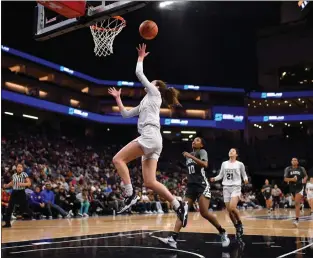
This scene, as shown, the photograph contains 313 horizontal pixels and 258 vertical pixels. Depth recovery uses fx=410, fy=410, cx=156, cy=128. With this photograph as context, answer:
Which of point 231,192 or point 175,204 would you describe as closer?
point 175,204

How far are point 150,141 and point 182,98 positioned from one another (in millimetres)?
38292

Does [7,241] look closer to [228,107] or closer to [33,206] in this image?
[33,206]

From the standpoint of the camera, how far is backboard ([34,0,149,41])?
6.15 metres

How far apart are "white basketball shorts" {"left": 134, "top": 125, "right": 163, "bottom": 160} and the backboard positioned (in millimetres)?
2028

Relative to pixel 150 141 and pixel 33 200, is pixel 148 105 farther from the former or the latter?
pixel 33 200

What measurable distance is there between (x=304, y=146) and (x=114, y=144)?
17419 mm

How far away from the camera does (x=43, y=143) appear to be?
2786cm

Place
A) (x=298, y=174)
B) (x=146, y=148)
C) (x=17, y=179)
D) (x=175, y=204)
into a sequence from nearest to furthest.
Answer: (x=146, y=148), (x=175, y=204), (x=17, y=179), (x=298, y=174)

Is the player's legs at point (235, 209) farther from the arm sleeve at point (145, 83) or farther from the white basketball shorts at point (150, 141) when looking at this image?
the arm sleeve at point (145, 83)

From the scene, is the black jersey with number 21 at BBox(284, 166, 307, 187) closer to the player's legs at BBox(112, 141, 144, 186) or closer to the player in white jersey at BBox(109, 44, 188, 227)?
the player in white jersey at BBox(109, 44, 188, 227)

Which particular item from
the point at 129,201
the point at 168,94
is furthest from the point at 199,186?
the point at 129,201

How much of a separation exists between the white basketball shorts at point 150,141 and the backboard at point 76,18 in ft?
6.65

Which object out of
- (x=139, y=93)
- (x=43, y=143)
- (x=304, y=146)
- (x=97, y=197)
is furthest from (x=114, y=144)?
(x=97, y=197)

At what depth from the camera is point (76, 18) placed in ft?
21.7
